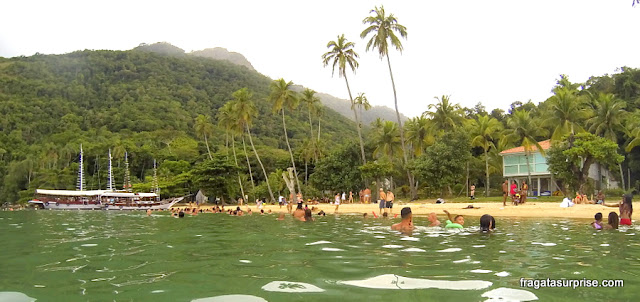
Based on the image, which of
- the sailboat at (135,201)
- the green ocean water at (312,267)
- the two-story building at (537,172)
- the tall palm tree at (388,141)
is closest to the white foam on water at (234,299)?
the green ocean water at (312,267)

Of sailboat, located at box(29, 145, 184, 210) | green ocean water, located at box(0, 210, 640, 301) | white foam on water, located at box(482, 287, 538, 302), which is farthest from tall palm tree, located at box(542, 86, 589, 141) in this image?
sailboat, located at box(29, 145, 184, 210)

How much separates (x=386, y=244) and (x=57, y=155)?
313 feet

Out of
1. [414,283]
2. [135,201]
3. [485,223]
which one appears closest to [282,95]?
[135,201]

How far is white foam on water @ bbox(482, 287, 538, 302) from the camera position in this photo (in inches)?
193

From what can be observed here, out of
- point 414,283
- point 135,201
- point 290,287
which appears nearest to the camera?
point 290,287

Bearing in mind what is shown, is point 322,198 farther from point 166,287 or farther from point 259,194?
point 166,287

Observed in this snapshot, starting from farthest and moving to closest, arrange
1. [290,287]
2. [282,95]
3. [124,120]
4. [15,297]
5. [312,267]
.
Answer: [124,120] < [282,95] < [312,267] < [290,287] < [15,297]

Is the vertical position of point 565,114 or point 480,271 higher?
point 565,114

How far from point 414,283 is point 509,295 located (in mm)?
1204

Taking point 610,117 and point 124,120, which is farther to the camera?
point 124,120

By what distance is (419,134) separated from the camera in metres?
55.2

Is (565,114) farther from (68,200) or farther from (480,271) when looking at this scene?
(68,200)

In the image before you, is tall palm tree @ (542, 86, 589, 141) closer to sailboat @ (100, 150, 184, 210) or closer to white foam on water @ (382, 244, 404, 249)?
white foam on water @ (382, 244, 404, 249)

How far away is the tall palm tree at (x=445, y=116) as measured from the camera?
50625mm
